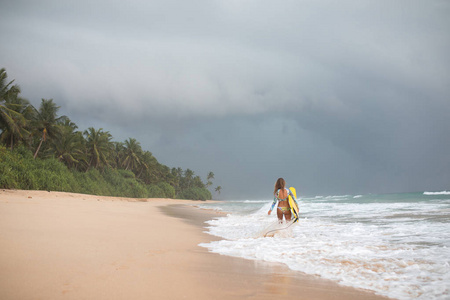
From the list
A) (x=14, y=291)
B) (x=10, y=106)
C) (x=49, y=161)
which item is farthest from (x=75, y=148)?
(x=14, y=291)

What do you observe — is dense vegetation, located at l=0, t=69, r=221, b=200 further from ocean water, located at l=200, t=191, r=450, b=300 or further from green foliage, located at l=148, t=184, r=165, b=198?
ocean water, located at l=200, t=191, r=450, b=300

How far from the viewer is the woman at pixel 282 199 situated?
337 inches

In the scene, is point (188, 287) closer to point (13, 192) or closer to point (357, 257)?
point (357, 257)

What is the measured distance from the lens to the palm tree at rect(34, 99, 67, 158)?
1312 inches

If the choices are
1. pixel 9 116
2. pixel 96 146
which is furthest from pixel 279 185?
pixel 96 146

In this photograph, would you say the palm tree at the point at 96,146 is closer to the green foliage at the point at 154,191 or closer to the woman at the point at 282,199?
the green foliage at the point at 154,191

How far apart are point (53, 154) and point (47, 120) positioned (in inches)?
166

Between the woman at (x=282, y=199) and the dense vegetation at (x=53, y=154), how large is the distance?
19.3m

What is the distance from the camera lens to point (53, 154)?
3509 cm

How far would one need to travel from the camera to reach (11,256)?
381 centimetres

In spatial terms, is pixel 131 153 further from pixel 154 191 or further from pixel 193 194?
pixel 193 194

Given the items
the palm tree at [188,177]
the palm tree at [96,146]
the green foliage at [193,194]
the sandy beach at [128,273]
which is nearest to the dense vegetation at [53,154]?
the palm tree at [96,146]

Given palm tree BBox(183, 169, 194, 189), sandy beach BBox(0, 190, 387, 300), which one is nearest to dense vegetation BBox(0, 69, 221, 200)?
sandy beach BBox(0, 190, 387, 300)

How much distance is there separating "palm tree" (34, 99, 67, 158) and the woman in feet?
108
